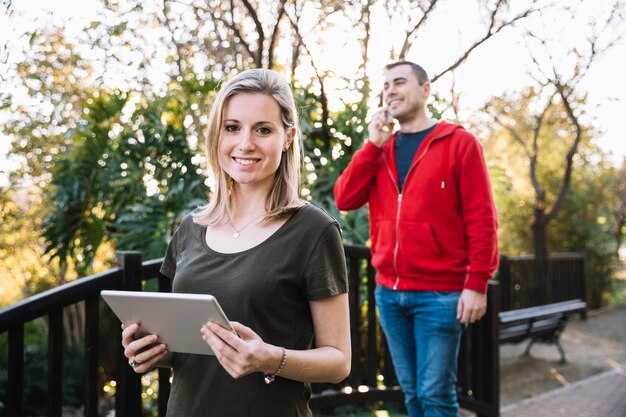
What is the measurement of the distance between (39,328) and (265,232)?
6.14 meters

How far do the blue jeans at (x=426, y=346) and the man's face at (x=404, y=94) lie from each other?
→ 981 mm

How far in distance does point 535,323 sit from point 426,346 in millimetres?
4857

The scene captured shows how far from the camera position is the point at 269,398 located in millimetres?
1572

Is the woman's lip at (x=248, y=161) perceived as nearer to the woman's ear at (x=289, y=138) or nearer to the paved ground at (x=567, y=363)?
the woman's ear at (x=289, y=138)

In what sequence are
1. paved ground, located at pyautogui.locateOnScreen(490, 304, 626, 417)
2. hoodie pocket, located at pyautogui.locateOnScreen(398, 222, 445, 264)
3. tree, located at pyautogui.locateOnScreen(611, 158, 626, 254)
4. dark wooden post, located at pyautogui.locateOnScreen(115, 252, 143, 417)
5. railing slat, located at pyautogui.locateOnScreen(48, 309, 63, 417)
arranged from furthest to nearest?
1. tree, located at pyautogui.locateOnScreen(611, 158, 626, 254)
2. paved ground, located at pyautogui.locateOnScreen(490, 304, 626, 417)
3. hoodie pocket, located at pyautogui.locateOnScreen(398, 222, 445, 264)
4. dark wooden post, located at pyautogui.locateOnScreen(115, 252, 143, 417)
5. railing slat, located at pyautogui.locateOnScreen(48, 309, 63, 417)

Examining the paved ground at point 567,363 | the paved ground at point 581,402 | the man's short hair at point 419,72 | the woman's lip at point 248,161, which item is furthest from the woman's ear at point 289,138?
the paved ground at point 567,363

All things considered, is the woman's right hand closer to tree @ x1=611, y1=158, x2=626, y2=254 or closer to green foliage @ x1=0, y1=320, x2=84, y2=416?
green foliage @ x1=0, y1=320, x2=84, y2=416

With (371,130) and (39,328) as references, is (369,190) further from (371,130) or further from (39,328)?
(39,328)

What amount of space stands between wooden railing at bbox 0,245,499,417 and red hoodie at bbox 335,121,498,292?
101 centimetres

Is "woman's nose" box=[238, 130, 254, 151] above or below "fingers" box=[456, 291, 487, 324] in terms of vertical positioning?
above

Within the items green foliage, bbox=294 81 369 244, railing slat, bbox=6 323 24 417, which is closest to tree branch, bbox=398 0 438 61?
green foliage, bbox=294 81 369 244

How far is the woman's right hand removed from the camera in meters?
1.55

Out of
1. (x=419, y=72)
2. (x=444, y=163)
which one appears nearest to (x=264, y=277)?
(x=444, y=163)

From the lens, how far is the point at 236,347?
134 cm
